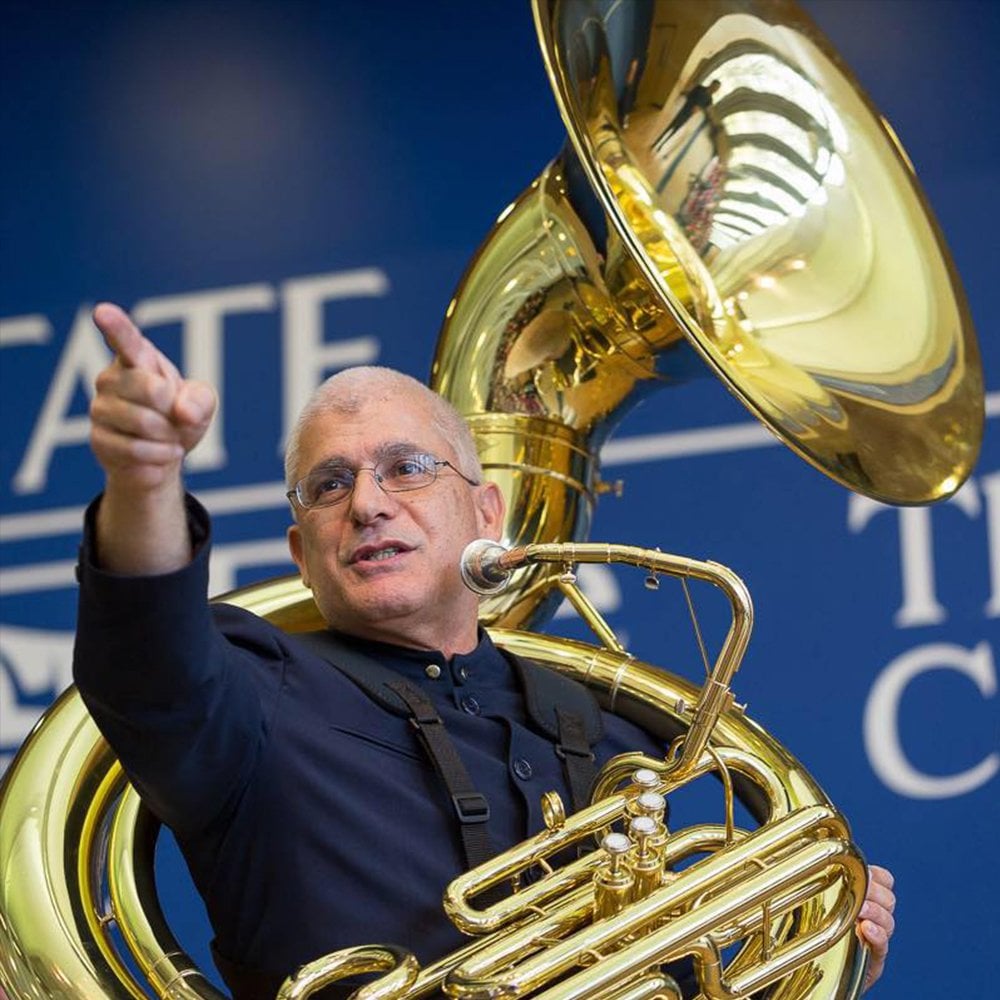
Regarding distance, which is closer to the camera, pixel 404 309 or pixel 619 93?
pixel 619 93

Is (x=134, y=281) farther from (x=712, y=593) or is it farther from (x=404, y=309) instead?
(x=712, y=593)

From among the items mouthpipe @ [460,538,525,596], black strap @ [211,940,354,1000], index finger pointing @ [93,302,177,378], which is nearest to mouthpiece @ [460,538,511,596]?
mouthpipe @ [460,538,525,596]

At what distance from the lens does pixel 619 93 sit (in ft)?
6.55

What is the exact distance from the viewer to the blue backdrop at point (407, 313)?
2504 millimetres

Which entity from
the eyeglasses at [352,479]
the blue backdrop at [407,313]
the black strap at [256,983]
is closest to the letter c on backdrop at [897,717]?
the blue backdrop at [407,313]

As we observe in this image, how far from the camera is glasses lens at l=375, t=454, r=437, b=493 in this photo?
5.98ft

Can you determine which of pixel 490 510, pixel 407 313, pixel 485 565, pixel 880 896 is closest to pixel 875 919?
pixel 880 896

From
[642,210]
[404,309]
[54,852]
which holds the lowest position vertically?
[54,852]

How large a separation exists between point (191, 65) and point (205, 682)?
1.80m

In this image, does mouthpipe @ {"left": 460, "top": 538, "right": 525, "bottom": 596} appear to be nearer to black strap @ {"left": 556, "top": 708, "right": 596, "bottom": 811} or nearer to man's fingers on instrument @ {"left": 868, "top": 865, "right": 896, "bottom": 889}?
black strap @ {"left": 556, "top": 708, "right": 596, "bottom": 811}

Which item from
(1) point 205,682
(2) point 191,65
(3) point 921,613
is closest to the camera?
(1) point 205,682

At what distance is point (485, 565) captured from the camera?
168cm

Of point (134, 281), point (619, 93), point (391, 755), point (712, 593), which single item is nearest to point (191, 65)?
point (134, 281)

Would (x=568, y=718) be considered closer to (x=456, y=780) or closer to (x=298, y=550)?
(x=456, y=780)
